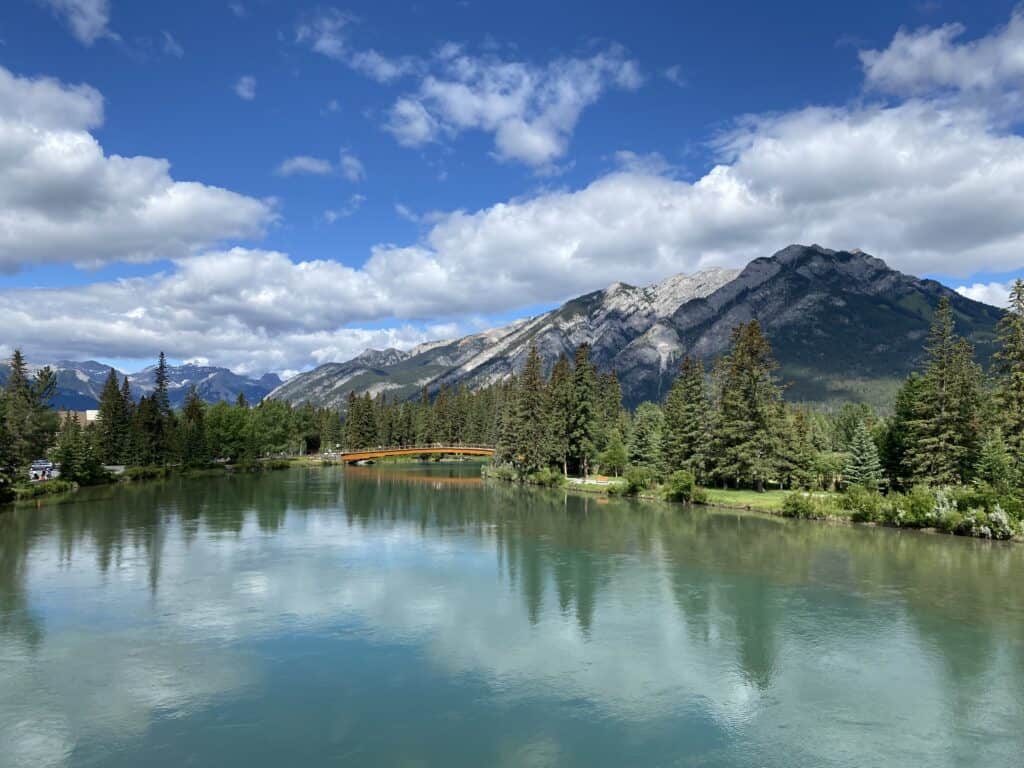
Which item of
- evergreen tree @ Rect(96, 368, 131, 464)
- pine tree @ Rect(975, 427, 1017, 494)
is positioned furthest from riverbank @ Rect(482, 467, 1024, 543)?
evergreen tree @ Rect(96, 368, 131, 464)

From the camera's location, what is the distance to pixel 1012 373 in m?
58.8

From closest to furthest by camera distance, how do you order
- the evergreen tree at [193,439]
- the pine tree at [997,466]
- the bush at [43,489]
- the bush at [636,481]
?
the pine tree at [997,466] < the bush at [43,489] < the bush at [636,481] < the evergreen tree at [193,439]

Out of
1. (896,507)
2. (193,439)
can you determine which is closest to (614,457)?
(896,507)

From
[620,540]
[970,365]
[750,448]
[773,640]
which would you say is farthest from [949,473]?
[773,640]

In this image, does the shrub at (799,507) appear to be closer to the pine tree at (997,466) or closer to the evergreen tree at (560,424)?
the pine tree at (997,466)

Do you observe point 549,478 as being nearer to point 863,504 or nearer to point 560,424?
point 560,424

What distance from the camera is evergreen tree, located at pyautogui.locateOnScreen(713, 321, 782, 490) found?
243 ft

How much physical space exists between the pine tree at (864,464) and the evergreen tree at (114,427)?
101 m

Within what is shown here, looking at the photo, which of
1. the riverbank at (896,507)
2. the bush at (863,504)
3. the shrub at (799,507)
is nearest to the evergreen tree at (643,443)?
the riverbank at (896,507)

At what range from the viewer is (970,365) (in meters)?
65.1

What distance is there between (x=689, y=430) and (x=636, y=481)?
917 cm

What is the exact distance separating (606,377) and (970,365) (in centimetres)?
8273

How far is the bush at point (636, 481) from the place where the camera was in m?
79.8

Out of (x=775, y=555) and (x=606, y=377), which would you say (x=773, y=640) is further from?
(x=606, y=377)
